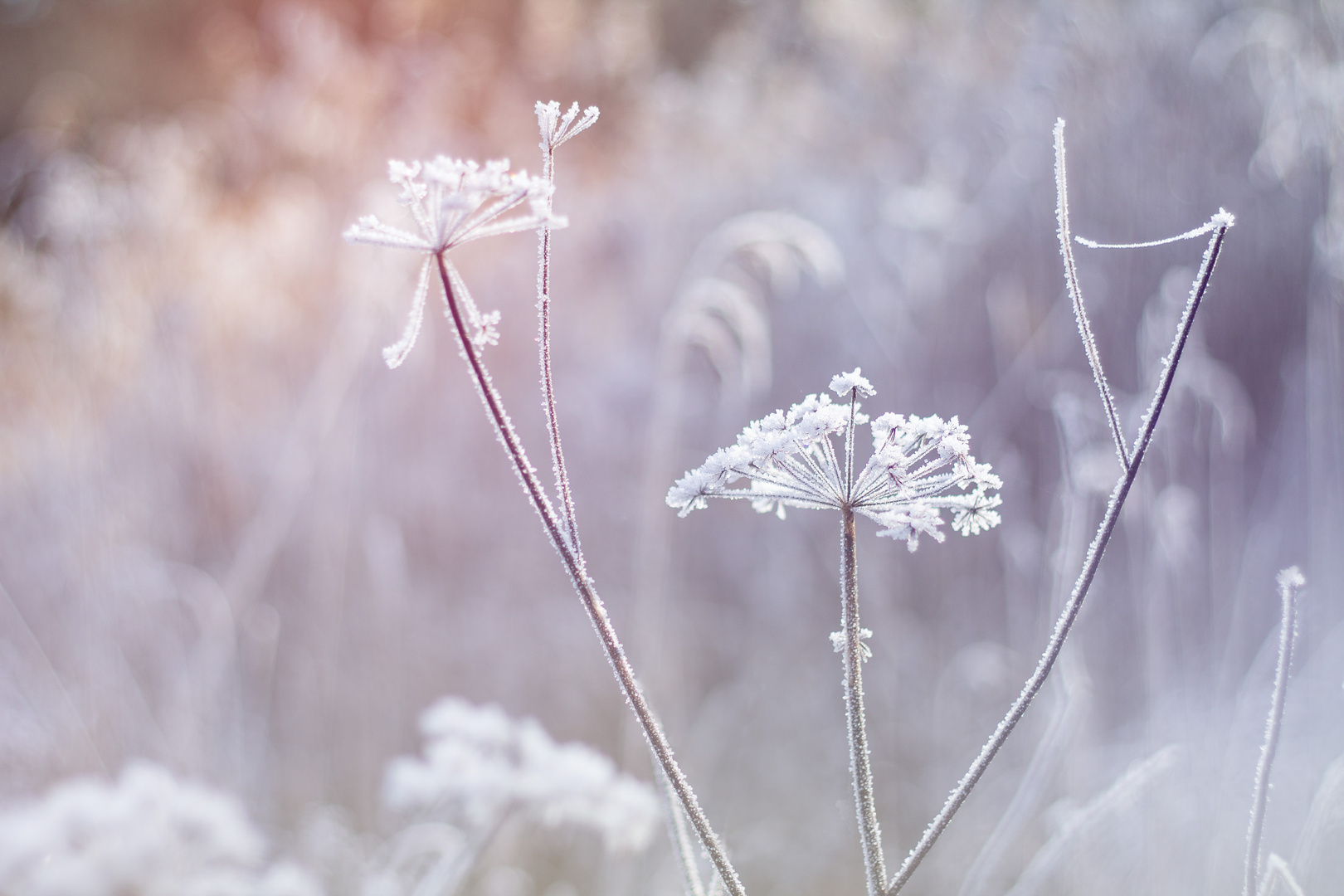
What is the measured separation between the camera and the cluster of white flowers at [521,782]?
3.41ft

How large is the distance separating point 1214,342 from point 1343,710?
1.76 m

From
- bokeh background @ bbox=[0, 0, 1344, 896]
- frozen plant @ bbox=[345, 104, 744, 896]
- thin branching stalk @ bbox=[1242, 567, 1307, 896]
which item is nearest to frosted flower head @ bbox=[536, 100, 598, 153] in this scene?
frozen plant @ bbox=[345, 104, 744, 896]

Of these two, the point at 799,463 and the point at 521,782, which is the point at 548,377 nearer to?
the point at 799,463

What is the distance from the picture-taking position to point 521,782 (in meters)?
1.04

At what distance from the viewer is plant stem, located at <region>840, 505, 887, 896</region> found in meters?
0.42

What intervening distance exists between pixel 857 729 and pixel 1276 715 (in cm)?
26

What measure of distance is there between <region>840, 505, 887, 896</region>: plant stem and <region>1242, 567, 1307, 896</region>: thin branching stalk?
240mm

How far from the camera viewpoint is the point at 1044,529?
283cm

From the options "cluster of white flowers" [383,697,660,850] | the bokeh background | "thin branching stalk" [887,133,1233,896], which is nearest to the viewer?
"thin branching stalk" [887,133,1233,896]

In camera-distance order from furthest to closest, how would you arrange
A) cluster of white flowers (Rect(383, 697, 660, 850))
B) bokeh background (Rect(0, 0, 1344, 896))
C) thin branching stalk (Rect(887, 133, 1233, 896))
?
1. bokeh background (Rect(0, 0, 1344, 896))
2. cluster of white flowers (Rect(383, 697, 660, 850))
3. thin branching stalk (Rect(887, 133, 1233, 896))

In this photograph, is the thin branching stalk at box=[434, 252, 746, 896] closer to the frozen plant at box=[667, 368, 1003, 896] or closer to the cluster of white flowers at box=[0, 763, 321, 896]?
the frozen plant at box=[667, 368, 1003, 896]

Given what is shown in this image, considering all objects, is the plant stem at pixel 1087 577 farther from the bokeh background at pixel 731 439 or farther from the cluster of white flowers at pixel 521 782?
the cluster of white flowers at pixel 521 782

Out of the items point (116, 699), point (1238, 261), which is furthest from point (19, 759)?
point (1238, 261)

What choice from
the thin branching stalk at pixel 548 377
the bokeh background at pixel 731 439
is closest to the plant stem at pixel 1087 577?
the thin branching stalk at pixel 548 377
